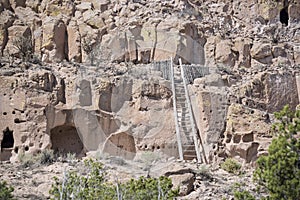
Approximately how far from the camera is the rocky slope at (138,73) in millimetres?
21203

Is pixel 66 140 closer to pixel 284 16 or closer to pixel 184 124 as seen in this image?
pixel 184 124

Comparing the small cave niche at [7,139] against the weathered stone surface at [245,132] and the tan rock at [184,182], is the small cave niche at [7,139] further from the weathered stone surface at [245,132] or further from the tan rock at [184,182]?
the weathered stone surface at [245,132]

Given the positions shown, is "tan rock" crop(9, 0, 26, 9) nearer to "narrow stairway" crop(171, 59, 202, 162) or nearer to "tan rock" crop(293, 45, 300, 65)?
"narrow stairway" crop(171, 59, 202, 162)

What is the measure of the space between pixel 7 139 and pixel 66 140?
2.64 meters

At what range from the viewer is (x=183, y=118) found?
22469 mm

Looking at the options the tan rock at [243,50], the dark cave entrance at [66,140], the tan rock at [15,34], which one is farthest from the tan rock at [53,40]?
the tan rock at [243,50]

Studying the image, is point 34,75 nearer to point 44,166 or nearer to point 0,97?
point 0,97

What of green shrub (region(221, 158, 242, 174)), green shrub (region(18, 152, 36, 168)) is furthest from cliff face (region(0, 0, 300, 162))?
green shrub (region(221, 158, 242, 174))

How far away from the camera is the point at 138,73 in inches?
940

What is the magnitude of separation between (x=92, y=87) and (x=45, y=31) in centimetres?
550

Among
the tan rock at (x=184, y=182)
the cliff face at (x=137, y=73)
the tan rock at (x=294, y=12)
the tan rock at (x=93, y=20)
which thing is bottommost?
the tan rock at (x=184, y=182)

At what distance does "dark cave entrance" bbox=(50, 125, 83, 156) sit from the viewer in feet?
73.4

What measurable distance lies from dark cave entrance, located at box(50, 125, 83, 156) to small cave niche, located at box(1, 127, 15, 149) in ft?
5.73

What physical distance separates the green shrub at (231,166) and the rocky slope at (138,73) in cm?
64
